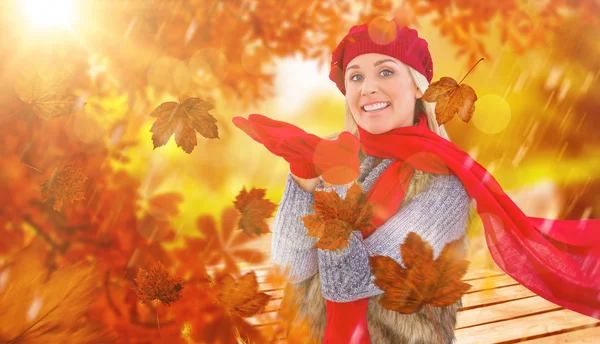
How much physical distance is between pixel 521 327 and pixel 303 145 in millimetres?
2267

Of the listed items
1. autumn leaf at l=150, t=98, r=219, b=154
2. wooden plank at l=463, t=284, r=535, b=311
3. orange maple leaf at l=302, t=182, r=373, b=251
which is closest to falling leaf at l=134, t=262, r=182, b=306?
autumn leaf at l=150, t=98, r=219, b=154

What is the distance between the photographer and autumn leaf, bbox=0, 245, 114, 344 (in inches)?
55.4

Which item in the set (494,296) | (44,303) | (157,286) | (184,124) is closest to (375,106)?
(184,124)

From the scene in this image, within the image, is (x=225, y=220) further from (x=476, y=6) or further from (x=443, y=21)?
(x=476, y=6)

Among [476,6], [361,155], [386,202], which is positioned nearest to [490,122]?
[476,6]

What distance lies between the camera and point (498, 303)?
3.13m

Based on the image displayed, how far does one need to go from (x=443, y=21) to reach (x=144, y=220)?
5.09 feet

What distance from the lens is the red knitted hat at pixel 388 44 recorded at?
5.20 feet

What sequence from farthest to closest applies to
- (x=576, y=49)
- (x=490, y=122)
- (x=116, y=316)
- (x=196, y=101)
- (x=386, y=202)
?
1. (x=576, y=49)
2. (x=490, y=122)
3. (x=116, y=316)
4. (x=386, y=202)
5. (x=196, y=101)

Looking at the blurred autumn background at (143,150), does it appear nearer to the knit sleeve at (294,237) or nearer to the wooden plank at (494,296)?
the knit sleeve at (294,237)

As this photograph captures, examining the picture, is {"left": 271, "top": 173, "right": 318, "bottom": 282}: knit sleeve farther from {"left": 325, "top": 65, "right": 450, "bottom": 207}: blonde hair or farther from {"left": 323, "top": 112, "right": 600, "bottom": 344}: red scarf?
{"left": 325, "top": 65, "right": 450, "bottom": 207}: blonde hair

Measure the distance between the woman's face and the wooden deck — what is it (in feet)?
3.52

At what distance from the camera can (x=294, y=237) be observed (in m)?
1.54

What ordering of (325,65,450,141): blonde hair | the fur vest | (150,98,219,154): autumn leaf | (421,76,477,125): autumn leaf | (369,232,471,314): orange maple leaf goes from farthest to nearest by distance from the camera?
(325,65,450,141): blonde hair < the fur vest < (150,98,219,154): autumn leaf < (421,76,477,125): autumn leaf < (369,232,471,314): orange maple leaf
